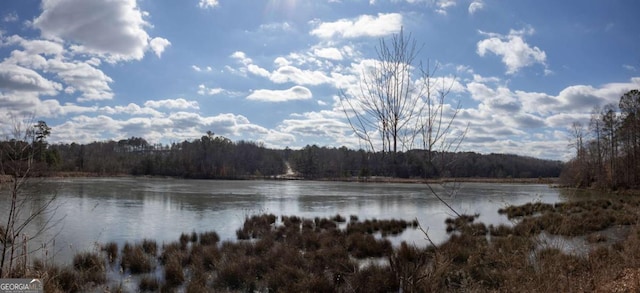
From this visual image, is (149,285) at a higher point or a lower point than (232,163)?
lower

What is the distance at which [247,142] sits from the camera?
415 ft

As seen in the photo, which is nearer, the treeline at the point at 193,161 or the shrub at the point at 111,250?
the shrub at the point at 111,250

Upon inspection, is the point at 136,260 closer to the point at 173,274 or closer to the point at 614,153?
the point at 173,274

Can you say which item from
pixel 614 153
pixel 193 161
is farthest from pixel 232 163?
pixel 614 153

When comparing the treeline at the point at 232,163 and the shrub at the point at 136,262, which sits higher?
the treeline at the point at 232,163

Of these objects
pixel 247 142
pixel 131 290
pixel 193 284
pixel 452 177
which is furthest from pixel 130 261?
pixel 247 142

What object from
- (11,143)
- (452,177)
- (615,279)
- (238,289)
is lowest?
(238,289)

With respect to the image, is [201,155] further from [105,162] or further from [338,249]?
[338,249]

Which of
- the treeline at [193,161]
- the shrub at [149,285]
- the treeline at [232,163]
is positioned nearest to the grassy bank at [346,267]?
the shrub at [149,285]

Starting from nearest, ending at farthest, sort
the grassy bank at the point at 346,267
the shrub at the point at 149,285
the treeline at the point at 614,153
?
the grassy bank at the point at 346,267 < the shrub at the point at 149,285 < the treeline at the point at 614,153

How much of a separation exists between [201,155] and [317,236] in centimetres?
9314

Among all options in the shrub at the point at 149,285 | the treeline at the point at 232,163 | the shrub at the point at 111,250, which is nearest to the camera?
the shrub at the point at 149,285

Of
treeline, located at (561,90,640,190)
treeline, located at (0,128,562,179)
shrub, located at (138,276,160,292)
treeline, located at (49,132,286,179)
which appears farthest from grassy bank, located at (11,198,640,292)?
treeline, located at (49,132,286,179)

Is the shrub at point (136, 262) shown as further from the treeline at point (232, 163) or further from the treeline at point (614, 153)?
the treeline at point (232, 163)
